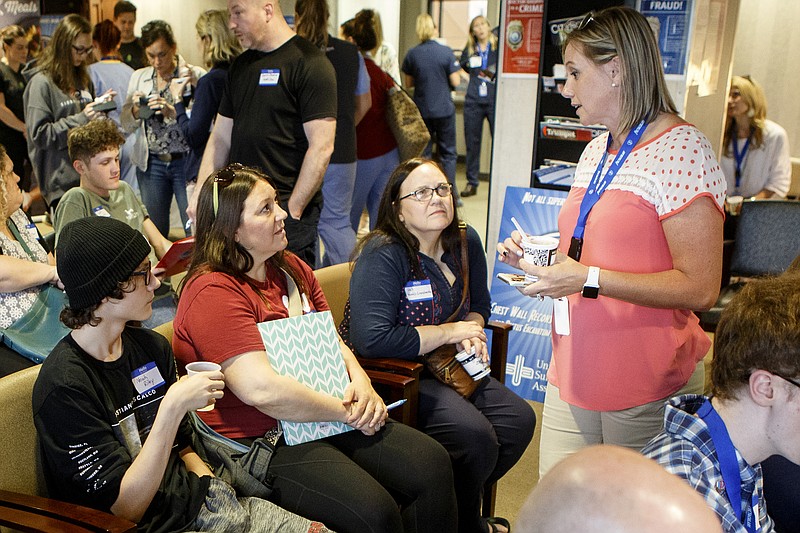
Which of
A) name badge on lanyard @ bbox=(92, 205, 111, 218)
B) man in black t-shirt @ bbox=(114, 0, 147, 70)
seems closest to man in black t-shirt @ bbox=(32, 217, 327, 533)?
name badge on lanyard @ bbox=(92, 205, 111, 218)

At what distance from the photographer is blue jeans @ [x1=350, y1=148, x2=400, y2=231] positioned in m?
4.82

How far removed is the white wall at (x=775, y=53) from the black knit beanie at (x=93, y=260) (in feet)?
19.2

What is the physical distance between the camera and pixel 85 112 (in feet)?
15.0

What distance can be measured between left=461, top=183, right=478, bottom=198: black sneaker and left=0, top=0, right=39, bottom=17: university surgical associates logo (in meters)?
4.43

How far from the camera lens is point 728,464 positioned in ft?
4.92

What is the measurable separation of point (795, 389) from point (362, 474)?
3.64 feet

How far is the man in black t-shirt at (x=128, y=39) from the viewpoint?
6270 mm

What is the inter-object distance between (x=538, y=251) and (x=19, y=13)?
6.37 metres

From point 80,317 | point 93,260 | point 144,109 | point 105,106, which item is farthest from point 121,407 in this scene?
point 144,109

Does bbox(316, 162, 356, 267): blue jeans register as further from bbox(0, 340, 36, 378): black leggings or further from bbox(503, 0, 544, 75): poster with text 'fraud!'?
bbox(0, 340, 36, 378): black leggings

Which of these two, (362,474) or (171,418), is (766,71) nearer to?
(362,474)

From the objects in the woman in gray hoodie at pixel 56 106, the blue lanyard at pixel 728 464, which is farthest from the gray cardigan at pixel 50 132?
the blue lanyard at pixel 728 464

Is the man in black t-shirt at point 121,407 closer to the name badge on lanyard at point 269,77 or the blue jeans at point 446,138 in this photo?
the name badge on lanyard at point 269,77

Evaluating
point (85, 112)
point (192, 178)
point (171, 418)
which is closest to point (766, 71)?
point (192, 178)
